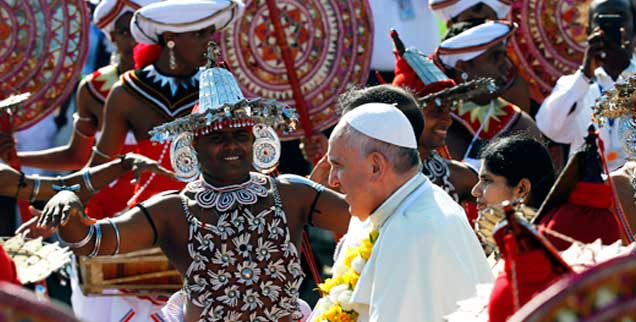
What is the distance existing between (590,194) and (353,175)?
911 mm

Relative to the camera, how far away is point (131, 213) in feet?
18.5

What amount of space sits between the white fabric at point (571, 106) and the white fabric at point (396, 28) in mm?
914

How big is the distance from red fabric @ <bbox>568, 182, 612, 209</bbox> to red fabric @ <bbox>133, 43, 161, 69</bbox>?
147 inches

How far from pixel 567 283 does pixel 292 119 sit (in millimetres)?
3137

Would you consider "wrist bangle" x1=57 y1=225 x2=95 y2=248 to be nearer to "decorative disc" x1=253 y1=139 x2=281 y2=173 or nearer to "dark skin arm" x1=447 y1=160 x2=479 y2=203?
"decorative disc" x1=253 y1=139 x2=281 y2=173

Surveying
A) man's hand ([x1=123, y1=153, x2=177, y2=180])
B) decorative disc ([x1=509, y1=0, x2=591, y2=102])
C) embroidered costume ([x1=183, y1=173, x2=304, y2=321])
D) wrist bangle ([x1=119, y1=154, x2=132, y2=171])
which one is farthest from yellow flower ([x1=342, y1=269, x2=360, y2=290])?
decorative disc ([x1=509, y1=0, x2=591, y2=102])

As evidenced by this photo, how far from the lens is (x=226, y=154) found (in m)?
5.69

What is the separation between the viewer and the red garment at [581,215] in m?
4.05

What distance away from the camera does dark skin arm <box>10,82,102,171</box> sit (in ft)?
26.0

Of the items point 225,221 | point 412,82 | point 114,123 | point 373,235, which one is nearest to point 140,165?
point 225,221

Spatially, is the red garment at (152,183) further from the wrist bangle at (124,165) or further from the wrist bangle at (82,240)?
the wrist bangle at (82,240)

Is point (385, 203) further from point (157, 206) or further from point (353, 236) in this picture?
point (157, 206)

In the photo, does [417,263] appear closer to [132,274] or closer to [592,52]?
[132,274]

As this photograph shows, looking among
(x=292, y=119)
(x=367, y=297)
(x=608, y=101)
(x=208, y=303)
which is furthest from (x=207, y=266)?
(x=608, y=101)
